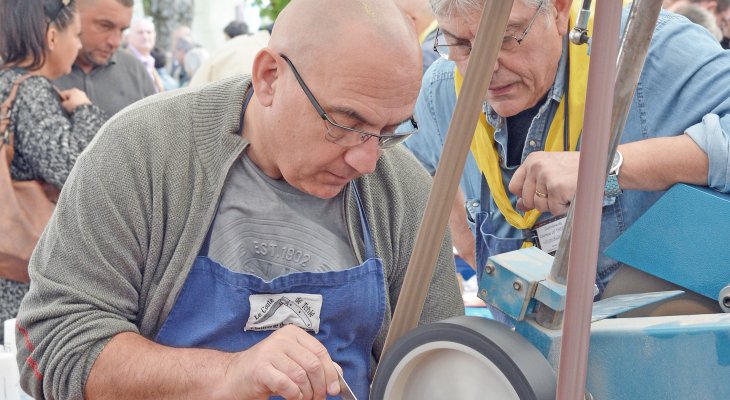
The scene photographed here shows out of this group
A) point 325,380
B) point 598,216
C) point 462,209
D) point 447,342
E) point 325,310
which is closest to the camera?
point 598,216

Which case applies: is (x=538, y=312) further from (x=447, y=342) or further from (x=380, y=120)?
(x=380, y=120)

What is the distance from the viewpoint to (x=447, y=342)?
35.8 inches

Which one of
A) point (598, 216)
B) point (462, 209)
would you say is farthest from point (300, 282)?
point (462, 209)

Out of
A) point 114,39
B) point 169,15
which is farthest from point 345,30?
point 169,15

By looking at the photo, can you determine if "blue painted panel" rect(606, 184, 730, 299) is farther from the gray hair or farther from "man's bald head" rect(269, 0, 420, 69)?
the gray hair

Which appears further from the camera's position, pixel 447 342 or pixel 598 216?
pixel 447 342

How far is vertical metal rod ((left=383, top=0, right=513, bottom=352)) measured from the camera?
2.77 ft

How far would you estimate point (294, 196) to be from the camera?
1490 mm

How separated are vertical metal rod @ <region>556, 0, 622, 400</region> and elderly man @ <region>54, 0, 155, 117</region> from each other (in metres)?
2.51

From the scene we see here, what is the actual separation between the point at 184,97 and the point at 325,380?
0.59m

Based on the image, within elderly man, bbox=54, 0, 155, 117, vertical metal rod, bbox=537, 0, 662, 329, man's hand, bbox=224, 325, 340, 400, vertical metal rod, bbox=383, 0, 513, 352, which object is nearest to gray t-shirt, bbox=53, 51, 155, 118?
elderly man, bbox=54, 0, 155, 117

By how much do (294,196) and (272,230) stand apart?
0.07 m

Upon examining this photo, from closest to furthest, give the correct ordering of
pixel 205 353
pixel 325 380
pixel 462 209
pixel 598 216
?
pixel 598 216 → pixel 325 380 → pixel 205 353 → pixel 462 209

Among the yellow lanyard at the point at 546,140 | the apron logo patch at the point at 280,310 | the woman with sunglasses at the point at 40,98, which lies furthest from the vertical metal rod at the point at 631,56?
the woman with sunglasses at the point at 40,98
